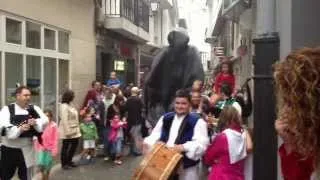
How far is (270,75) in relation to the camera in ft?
13.9

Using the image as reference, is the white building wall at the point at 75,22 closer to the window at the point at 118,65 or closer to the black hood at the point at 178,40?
the window at the point at 118,65

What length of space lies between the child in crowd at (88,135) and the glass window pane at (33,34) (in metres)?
2.25

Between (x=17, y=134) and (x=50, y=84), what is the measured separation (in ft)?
23.3

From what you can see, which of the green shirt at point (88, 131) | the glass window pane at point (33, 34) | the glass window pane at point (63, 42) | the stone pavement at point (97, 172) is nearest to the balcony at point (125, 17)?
the glass window pane at point (63, 42)

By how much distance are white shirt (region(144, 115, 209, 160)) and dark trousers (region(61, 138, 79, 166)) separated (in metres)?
7.69

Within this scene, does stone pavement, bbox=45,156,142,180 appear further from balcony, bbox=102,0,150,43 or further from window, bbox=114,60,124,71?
window, bbox=114,60,124,71

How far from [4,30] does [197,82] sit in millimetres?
5421

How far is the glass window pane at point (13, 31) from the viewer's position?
11.5 m

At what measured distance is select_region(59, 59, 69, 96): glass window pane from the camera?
15.6 meters

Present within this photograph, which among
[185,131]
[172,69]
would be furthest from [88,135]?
[185,131]

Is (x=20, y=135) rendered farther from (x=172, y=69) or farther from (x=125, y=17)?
(x=125, y=17)

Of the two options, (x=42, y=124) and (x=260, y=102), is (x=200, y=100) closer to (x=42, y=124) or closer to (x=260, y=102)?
(x=42, y=124)

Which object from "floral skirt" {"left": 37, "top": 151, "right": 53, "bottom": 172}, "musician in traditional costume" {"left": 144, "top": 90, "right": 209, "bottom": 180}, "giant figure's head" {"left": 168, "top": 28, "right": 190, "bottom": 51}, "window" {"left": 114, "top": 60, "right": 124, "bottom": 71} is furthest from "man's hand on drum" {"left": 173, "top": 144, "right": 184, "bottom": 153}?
"window" {"left": 114, "top": 60, "right": 124, "bottom": 71}

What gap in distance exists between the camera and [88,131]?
14234 mm
